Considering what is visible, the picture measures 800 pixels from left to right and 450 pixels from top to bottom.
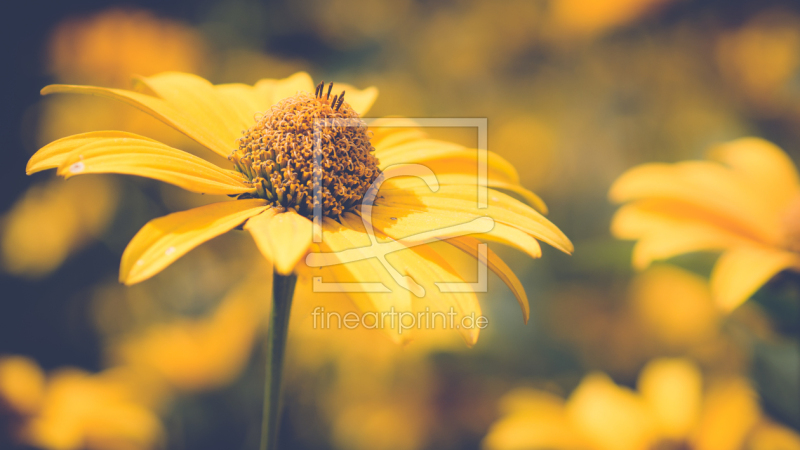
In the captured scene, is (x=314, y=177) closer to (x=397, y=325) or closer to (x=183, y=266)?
(x=397, y=325)

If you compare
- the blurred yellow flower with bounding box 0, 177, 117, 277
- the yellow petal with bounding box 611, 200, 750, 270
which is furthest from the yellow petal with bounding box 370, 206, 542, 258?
the blurred yellow flower with bounding box 0, 177, 117, 277

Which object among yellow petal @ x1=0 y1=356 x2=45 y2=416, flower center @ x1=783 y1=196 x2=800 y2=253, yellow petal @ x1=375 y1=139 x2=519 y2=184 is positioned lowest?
yellow petal @ x1=0 y1=356 x2=45 y2=416

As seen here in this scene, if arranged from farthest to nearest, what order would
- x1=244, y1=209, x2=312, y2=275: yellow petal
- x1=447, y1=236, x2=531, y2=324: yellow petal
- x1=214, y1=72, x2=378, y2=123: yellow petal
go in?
x1=214, y1=72, x2=378, y2=123: yellow petal
x1=447, y1=236, x2=531, y2=324: yellow petal
x1=244, y1=209, x2=312, y2=275: yellow petal

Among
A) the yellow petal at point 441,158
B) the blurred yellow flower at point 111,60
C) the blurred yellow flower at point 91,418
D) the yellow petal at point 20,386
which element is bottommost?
the blurred yellow flower at point 91,418

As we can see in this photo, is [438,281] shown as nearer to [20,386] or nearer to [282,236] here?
[282,236]

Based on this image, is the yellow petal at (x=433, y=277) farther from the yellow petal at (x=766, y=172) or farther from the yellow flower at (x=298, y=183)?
the yellow petal at (x=766, y=172)

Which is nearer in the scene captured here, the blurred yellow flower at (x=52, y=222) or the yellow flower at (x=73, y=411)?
the yellow flower at (x=73, y=411)

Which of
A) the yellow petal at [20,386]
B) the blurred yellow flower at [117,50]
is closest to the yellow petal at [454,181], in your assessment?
the yellow petal at [20,386]

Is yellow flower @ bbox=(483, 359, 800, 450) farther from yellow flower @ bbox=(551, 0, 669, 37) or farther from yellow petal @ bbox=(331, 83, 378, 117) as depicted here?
yellow flower @ bbox=(551, 0, 669, 37)
